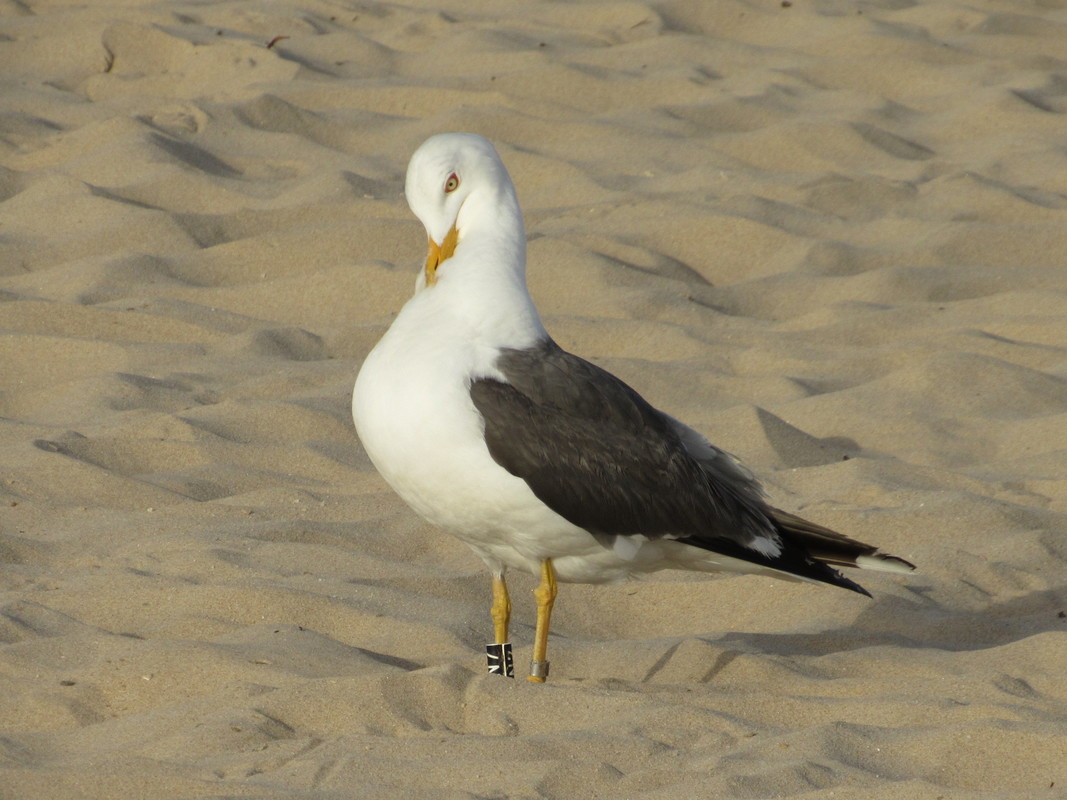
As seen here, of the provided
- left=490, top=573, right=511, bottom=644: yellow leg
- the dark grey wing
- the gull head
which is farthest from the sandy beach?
the gull head

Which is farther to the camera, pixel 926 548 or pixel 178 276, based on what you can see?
pixel 178 276

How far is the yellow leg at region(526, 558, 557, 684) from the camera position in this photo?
4.11 meters

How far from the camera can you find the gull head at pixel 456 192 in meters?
4.35

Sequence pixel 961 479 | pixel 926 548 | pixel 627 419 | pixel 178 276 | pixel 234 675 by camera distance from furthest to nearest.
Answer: pixel 178 276
pixel 961 479
pixel 926 548
pixel 627 419
pixel 234 675

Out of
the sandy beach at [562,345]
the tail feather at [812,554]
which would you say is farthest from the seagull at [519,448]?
the sandy beach at [562,345]

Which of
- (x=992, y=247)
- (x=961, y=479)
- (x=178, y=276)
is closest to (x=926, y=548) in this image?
(x=961, y=479)

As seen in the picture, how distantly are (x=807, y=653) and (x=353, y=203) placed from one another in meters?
3.93

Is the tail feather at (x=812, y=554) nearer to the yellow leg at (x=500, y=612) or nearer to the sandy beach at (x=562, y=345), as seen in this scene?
the sandy beach at (x=562, y=345)

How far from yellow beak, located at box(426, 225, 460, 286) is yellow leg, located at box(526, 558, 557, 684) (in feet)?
2.86

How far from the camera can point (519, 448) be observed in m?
3.94

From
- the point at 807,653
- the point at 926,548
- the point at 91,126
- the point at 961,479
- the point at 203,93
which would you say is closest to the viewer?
the point at 807,653

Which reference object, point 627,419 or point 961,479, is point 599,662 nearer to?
point 627,419

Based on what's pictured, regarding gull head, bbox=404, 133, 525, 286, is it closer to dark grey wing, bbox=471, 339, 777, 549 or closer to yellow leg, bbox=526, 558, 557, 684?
dark grey wing, bbox=471, 339, 777, 549

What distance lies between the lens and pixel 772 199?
26.0 feet
